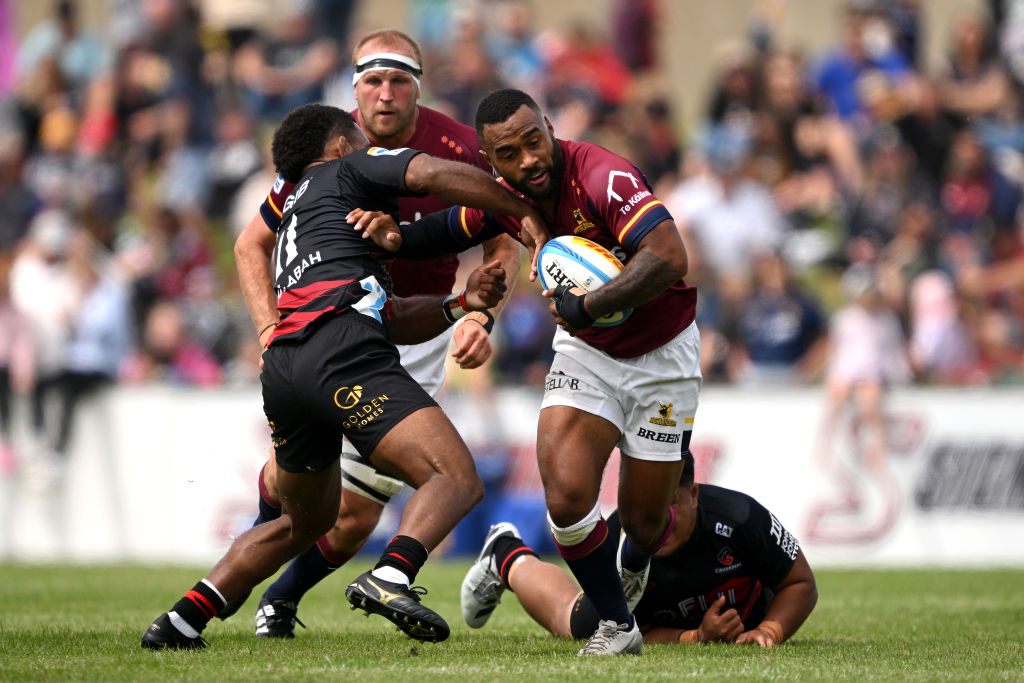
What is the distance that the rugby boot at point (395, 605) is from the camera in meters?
5.17

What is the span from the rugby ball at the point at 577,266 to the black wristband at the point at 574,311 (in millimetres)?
87

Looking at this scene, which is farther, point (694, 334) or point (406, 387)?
point (694, 334)

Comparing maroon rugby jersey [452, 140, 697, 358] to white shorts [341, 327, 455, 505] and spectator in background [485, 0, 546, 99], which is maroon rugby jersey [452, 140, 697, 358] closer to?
white shorts [341, 327, 455, 505]

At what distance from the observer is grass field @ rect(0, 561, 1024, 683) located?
5312mm

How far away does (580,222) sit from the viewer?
6312 mm

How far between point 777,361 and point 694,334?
24.5 ft

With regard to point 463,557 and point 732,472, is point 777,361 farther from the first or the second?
point 463,557

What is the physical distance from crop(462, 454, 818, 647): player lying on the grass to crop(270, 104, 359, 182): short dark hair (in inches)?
89.7

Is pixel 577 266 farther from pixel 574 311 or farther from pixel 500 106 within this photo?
pixel 500 106

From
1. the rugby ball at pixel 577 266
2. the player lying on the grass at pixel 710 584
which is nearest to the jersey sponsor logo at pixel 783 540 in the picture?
the player lying on the grass at pixel 710 584

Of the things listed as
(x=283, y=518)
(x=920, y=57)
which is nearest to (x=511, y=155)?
(x=283, y=518)

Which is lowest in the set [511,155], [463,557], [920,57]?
[463,557]

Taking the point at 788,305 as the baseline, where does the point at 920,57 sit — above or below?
above

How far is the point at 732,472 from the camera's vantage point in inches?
526
